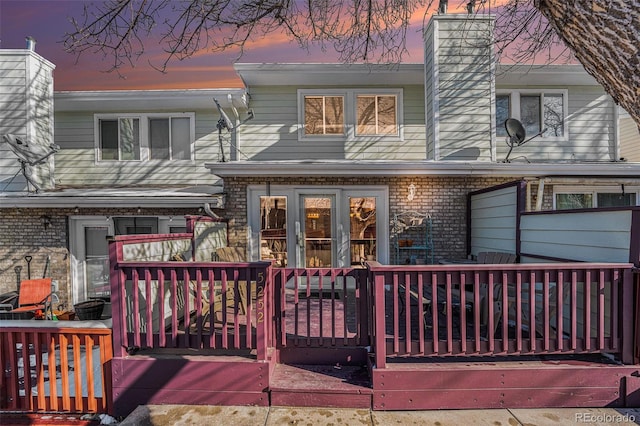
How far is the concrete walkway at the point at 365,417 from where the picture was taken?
293cm

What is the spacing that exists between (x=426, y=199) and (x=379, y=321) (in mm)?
4360

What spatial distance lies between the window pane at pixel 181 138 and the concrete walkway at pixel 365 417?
6925 mm

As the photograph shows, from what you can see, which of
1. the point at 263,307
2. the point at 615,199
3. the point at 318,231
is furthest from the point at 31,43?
the point at 615,199

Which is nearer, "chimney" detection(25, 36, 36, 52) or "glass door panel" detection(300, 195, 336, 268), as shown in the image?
"glass door panel" detection(300, 195, 336, 268)

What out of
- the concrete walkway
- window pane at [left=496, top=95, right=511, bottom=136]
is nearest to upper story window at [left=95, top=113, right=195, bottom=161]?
the concrete walkway

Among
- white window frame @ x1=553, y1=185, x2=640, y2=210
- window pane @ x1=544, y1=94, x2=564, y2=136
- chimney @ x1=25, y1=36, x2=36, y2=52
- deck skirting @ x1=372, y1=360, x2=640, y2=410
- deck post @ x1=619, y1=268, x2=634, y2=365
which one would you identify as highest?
chimney @ x1=25, y1=36, x2=36, y2=52

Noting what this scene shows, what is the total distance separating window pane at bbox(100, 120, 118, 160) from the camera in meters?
8.81

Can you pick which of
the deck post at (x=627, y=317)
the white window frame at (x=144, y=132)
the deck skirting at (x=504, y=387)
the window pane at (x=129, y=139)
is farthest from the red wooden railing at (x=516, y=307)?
the window pane at (x=129, y=139)

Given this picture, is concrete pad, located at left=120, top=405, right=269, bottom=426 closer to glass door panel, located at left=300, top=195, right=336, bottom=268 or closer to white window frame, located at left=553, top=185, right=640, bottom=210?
glass door panel, located at left=300, top=195, right=336, bottom=268

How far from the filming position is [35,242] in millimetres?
7312

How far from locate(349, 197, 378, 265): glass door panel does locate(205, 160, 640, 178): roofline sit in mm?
700

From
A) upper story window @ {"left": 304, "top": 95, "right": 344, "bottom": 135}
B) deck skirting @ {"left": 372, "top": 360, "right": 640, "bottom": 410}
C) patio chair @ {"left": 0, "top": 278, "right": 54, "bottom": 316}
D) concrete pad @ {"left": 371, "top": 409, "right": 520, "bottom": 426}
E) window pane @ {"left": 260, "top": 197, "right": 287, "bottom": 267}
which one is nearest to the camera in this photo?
concrete pad @ {"left": 371, "top": 409, "right": 520, "bottom": 426}

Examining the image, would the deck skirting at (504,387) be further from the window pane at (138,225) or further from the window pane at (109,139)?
the window pane at (109,139)

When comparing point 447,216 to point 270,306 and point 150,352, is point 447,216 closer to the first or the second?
point 270,306
